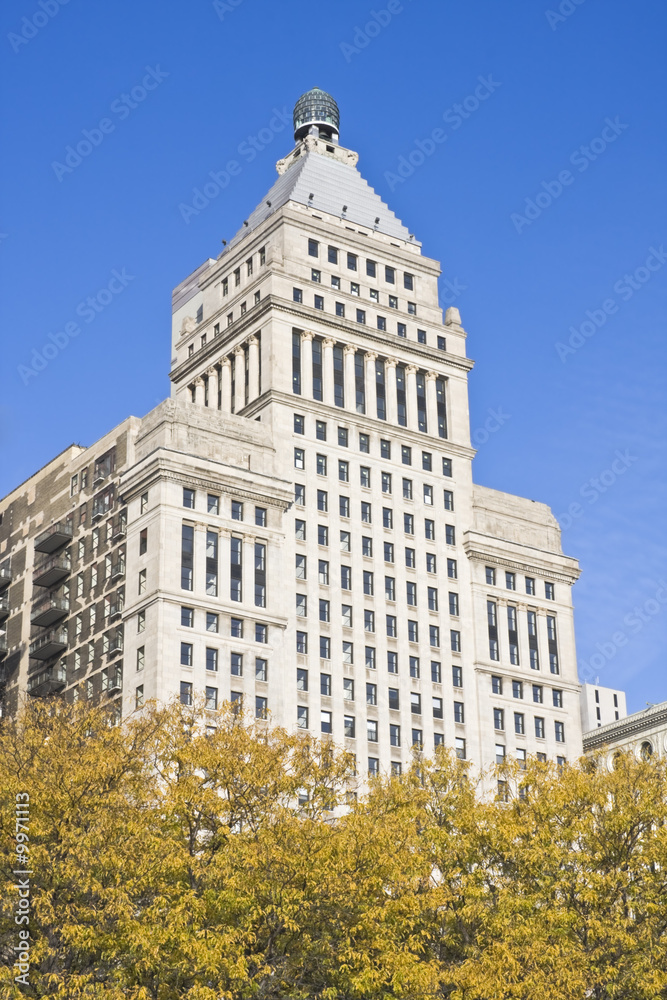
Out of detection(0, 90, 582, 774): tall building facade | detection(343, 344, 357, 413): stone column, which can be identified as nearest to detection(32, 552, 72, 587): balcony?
detection(0, 90, 582, 774): tall building facade

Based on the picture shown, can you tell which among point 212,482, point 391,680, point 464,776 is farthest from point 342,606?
point 464,776

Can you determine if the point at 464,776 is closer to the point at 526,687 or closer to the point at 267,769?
the point at 267,769

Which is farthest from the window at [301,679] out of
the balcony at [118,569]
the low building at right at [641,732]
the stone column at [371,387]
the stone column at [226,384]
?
the low building at right at [641,732]

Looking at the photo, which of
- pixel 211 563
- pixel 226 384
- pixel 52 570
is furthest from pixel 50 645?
pixel 226 384

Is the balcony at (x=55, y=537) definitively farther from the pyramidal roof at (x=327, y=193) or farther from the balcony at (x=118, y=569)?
the pyramidal roof at (x=327, y=193)

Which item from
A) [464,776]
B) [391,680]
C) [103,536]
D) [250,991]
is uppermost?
[103,536]

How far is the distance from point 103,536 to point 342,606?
18189mm

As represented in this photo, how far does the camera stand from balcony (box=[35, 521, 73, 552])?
11150 cm

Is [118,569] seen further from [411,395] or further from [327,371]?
[411,395]

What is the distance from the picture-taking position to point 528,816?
6300 centimetres

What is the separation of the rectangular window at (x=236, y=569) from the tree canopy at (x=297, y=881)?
36.9 metres

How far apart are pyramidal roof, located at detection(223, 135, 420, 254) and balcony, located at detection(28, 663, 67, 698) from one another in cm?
3860

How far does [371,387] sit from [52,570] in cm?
2810

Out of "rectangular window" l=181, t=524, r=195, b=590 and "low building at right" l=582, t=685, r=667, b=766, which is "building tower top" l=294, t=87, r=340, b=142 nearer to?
"rectangular window" l=181, t=524, r=195, b=590
